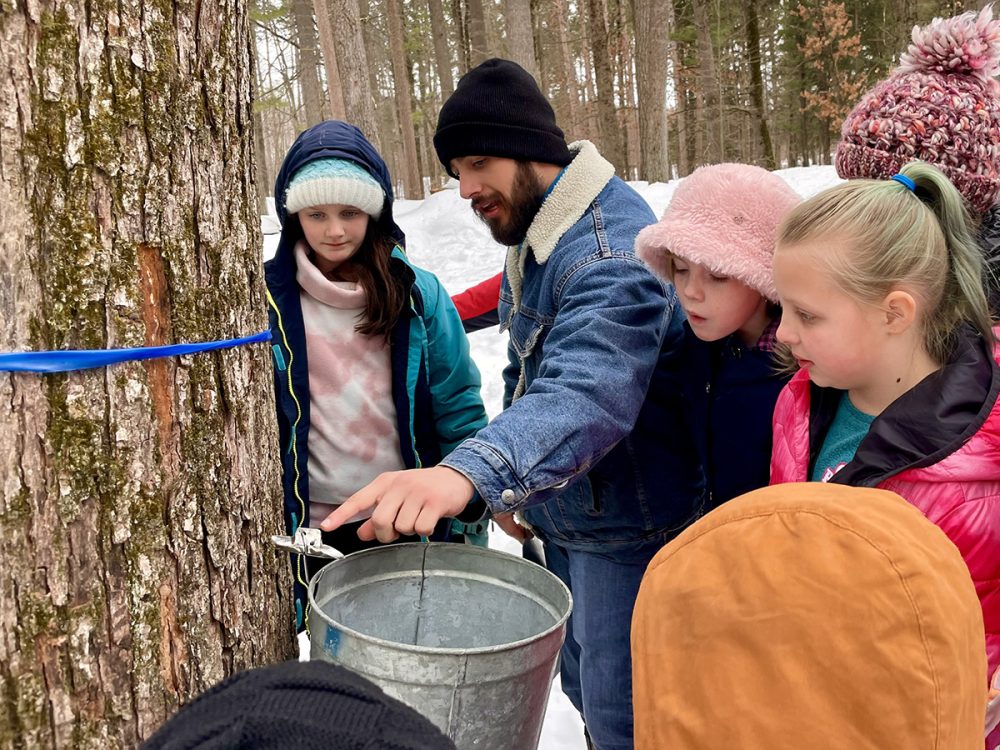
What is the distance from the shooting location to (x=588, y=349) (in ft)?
5.08

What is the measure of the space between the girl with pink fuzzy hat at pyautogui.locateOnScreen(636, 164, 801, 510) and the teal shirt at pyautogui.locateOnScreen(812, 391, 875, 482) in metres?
0.20

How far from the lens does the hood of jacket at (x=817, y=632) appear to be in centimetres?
71

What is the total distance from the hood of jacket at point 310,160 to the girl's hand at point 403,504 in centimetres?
116

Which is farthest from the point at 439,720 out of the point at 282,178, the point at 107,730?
the point at 282,178

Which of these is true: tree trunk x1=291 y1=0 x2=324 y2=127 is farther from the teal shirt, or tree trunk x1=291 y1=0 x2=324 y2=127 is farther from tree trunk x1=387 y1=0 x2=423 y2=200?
the teal shirt

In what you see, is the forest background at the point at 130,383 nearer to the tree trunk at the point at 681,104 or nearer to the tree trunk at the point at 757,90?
the tree trunk at the point at 757,90

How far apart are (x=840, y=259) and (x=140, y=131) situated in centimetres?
119

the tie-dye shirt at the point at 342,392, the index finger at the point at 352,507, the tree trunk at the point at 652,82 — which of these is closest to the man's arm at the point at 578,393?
the index finger at the point at 352,507

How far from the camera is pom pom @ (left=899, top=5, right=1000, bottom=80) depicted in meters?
1.70

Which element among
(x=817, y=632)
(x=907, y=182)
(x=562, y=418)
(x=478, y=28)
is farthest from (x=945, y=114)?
(x=478, y=28)

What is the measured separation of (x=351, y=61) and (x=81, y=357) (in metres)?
9.34

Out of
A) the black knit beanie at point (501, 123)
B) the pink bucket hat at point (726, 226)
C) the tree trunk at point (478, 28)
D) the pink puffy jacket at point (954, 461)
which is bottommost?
the pink puffy jacket at point (954, 461)

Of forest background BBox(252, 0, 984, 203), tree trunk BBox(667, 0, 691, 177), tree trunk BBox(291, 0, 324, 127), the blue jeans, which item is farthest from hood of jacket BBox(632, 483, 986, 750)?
tree trunk BBox(667, 0, 691, 177)

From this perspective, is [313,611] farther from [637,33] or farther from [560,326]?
[637,33]
